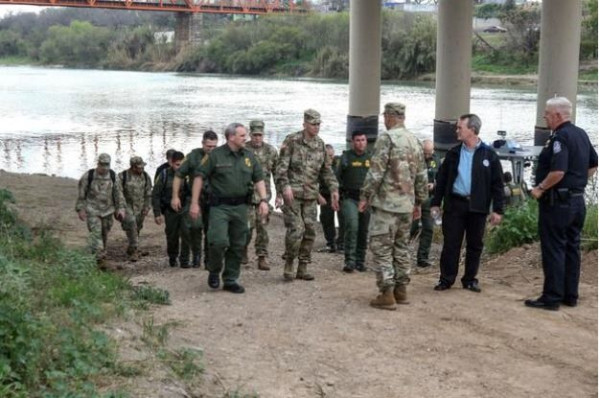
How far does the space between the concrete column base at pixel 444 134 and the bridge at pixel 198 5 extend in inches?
1369

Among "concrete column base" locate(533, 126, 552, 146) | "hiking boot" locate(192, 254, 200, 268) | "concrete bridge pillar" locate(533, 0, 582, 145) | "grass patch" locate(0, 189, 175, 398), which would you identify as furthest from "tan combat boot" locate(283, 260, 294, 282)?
"concrete bridge pillar" locate(533, 0, 582, 145)

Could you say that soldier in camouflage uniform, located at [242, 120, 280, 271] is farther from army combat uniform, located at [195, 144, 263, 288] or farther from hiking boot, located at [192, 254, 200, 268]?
army combat uniform, located at [195, 144, 263, 288]

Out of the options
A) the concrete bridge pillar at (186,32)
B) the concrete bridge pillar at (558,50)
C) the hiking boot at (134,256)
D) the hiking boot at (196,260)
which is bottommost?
the hiking boot at (134,256)

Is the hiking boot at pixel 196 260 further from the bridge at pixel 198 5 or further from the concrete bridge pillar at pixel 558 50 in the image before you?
the bridge at pixel 198 5

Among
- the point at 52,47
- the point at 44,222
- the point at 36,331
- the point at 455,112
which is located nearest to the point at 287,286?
the point at 36,331

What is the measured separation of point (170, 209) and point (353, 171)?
216 cm

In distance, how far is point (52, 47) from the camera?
108438 millimetres

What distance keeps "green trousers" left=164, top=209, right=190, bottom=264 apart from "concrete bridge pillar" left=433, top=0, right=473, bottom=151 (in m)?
19.5

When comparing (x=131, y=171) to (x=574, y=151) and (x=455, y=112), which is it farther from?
(x=455, y=112)

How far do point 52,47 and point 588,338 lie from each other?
107904 mm

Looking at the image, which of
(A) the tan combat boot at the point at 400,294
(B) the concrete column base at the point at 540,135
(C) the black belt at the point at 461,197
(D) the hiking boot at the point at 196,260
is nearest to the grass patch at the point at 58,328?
(A) the tan combat boot at the point at 400,294

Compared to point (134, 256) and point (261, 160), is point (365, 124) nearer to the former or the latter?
point (134, 256)

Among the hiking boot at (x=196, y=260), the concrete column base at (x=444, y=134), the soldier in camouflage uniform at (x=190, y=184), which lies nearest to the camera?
the soldier in camouflage uniform at (x=190, y=184)

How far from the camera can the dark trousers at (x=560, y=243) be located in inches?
288
